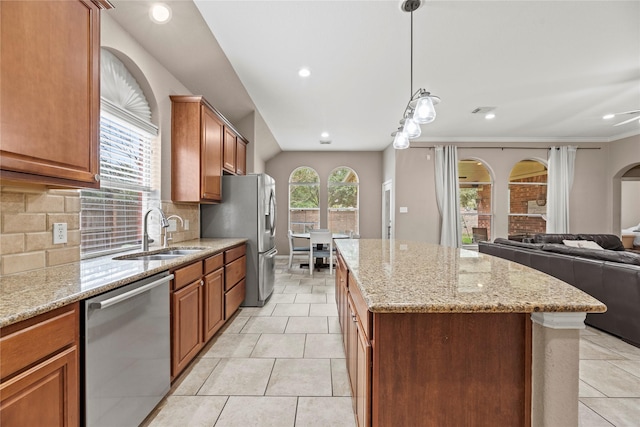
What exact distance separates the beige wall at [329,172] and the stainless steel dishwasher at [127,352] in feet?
18.1

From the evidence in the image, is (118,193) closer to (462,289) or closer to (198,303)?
(198,303)

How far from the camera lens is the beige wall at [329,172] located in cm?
709

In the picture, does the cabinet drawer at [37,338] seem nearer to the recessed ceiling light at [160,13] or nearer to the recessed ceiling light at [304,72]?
the recessed ceiling light at [160,13]

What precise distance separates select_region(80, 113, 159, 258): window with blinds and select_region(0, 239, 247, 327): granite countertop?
13.0 inches

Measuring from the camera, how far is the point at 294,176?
23.5 ft

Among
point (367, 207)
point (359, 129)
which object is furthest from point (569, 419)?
point (367, 207)

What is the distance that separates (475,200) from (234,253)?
547 centimetres

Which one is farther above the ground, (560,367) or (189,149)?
(189,149)

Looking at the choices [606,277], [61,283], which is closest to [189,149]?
[61,283]

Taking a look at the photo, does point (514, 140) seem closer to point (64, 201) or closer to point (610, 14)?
point (610, 14)

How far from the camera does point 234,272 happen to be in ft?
9.55

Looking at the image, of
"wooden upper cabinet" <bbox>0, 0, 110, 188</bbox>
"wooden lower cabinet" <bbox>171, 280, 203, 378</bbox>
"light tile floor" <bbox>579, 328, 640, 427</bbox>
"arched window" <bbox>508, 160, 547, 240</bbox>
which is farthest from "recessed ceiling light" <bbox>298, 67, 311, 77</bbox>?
"arched window" <bbox>508, 160, 547, 240</bbox>

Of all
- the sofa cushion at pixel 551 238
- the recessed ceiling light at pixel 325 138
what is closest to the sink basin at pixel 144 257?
the recessed ceiling light at pixel 325 138

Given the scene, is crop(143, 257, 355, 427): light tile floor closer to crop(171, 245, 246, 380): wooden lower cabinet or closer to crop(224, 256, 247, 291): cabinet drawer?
crop(171, 245, 246, 380): wooden lower cabinet
